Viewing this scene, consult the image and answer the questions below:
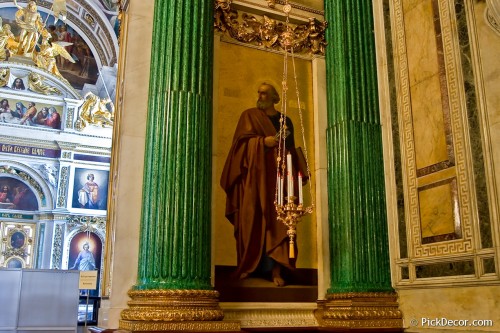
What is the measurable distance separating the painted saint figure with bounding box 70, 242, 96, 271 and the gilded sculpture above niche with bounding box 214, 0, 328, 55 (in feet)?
44.0

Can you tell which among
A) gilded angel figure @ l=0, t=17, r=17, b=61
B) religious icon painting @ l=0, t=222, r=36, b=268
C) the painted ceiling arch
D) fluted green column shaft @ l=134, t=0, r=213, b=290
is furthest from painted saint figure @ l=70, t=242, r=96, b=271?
fluted green column shaft @ l=134, t=0, r=213, b=290

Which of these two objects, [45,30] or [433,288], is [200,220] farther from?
[45,30]

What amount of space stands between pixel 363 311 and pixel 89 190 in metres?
14.9

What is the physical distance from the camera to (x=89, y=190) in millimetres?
18328

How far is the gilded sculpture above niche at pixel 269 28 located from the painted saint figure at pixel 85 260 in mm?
13411

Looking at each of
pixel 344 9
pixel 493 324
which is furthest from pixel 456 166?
pixel 344 9

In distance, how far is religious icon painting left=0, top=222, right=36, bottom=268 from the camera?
55.7 ft

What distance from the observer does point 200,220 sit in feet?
15.2

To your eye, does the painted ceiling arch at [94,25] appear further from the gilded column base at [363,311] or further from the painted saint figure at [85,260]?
the gilded column base at [363,311]

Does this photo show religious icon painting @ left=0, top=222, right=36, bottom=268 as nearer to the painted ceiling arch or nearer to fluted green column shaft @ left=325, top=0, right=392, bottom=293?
the painted ceiling arch

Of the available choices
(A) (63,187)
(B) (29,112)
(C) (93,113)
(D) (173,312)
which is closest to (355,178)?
(D) (173,312)

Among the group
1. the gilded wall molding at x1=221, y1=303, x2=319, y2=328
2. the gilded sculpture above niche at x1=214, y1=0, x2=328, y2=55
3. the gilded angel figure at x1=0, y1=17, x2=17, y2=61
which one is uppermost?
the gilded angel figure at x1=0, y1=17, x2=17, y2=61

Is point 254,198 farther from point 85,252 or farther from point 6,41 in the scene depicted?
point 6,41

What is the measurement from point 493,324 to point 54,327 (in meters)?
6.87
